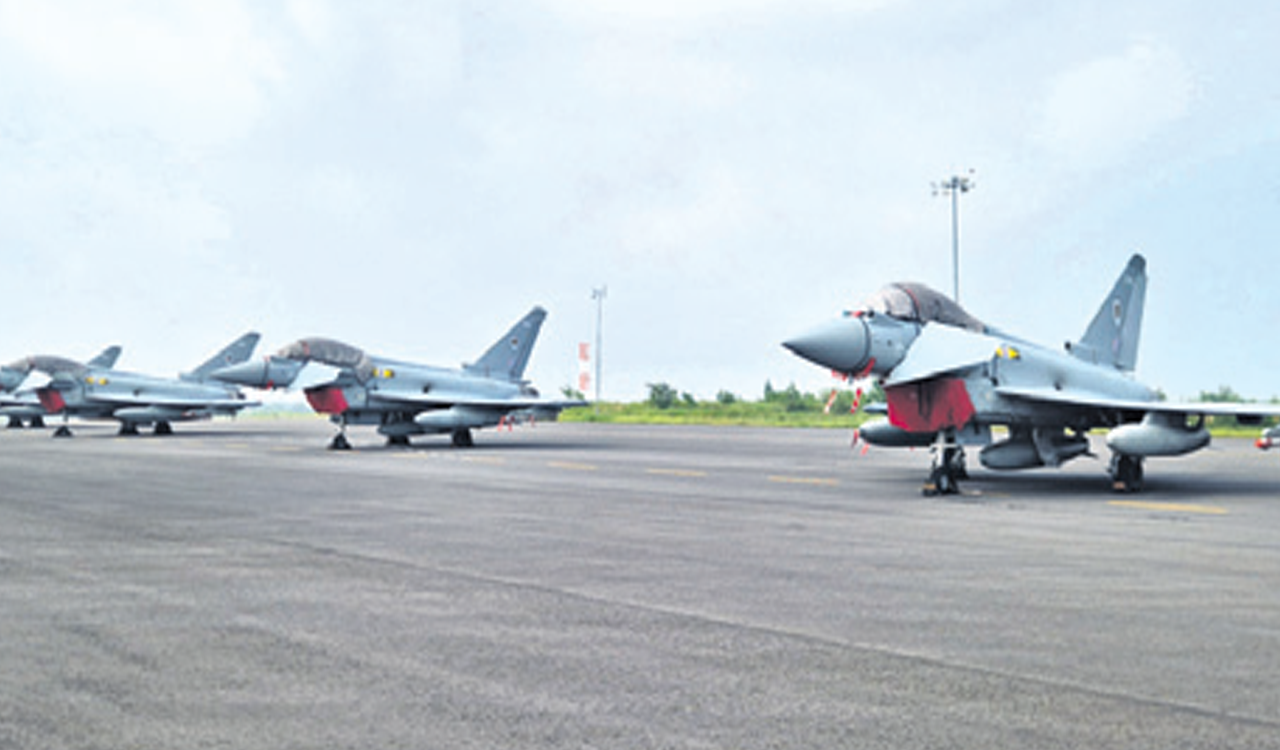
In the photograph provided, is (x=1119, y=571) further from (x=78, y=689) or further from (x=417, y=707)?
(x=78, y=689)

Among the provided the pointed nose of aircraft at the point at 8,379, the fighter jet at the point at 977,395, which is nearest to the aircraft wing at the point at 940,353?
the fighter jet at the point at 977,395

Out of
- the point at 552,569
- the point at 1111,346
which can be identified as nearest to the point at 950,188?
the point at 1111,346

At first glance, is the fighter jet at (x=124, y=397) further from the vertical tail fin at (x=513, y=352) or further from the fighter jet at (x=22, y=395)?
the vertical tail fin at (x=513, y=352)

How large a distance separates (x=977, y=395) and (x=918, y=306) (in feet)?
5.76

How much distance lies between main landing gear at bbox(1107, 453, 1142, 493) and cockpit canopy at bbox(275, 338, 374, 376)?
22760mm

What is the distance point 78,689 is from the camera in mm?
5301

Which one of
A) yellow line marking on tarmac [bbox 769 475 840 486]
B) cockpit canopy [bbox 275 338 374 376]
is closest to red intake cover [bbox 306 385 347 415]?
cockpit canopy [bbox 275 338 374 376]

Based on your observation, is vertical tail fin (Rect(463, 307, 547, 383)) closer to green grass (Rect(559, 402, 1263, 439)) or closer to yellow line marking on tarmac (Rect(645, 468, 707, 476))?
yellow line marking on tarmac (Rect(645, 468, 707, 476))

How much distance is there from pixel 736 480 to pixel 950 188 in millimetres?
40347

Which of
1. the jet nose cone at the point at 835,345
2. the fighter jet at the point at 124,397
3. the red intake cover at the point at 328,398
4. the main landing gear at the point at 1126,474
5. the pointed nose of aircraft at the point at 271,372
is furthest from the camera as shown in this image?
the fighter jet at the point at 124,397

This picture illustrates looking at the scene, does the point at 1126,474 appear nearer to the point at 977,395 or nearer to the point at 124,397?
the point at 977,395

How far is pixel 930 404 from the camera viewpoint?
18.7 m

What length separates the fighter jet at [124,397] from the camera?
50.6 m

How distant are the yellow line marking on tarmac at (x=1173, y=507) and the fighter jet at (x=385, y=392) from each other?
22.6m
